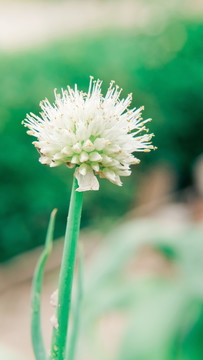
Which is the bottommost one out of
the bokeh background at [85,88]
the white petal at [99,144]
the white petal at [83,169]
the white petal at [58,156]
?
the white petal at [83,169]

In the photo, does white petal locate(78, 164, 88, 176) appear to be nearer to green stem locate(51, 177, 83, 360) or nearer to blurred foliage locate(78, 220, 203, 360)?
green stem locate(51, 177, 83, 360)

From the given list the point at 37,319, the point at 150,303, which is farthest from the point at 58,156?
the point at 150,303

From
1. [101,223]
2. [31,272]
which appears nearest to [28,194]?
[31,272]

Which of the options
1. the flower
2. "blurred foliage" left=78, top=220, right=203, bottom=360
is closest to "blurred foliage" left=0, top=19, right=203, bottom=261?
"blurred foliage" left=78, top=220, right=203, bottom=360

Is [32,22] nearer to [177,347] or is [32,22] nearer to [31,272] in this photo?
[31,272]

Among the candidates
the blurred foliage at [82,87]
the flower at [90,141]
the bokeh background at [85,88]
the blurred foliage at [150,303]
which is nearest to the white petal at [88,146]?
the flower at [90,141]

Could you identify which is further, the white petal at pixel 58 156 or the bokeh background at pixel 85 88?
the bokeh background at pixel 85 88

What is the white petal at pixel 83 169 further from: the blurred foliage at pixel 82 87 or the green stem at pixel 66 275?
the blurred foliage at pixel 82 87
